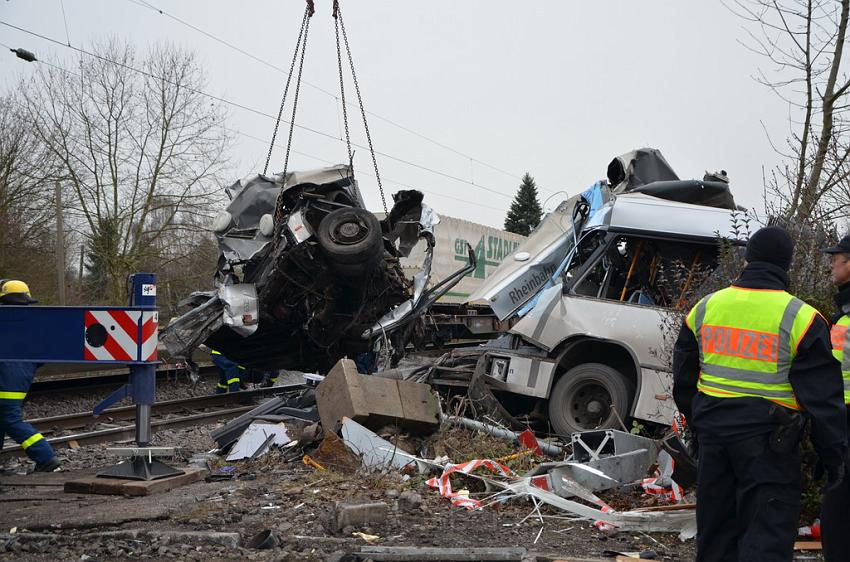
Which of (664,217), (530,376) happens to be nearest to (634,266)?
(664,217)

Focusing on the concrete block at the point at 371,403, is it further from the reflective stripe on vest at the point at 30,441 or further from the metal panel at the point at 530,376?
the reflective stripe on vest at the point at 30,441

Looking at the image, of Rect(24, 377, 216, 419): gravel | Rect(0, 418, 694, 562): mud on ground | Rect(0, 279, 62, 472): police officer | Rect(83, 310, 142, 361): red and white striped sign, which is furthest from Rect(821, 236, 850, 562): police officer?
Rect(24, 377, 216, 419): gravel

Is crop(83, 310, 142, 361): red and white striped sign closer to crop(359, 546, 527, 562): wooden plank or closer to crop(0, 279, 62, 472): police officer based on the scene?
crop(0, 279, 62, 472): police officer

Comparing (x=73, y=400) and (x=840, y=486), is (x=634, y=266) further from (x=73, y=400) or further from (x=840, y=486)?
(x=73, y=400)

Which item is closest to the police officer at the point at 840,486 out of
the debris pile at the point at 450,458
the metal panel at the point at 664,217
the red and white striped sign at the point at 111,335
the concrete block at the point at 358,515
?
the debris pile at the point at 450,458

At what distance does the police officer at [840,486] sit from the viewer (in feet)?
12.3

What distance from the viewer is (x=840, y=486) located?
12.3 ft

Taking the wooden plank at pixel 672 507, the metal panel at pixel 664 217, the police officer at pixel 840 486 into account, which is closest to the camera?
the police officer at pixel 840 486

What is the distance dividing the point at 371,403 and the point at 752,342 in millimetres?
3520

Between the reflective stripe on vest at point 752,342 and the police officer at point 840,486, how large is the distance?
450 millimetres

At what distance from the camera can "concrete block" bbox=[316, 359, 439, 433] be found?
21.1 ft

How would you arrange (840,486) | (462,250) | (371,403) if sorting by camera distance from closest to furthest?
(840,486), (371,403), (462,250)

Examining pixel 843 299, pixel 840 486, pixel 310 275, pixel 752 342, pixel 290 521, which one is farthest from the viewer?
pixel 310 275

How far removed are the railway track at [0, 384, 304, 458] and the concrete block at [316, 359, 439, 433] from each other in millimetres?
3188
